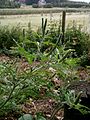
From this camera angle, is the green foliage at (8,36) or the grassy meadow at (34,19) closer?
the green foliage at (8,36)

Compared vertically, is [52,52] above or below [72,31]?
above

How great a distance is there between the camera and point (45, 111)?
5109mm

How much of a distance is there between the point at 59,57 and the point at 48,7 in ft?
48.5

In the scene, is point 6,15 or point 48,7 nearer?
point 6,15

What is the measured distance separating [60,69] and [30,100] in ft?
6.82

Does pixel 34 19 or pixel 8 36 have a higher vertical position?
pixel 8 36

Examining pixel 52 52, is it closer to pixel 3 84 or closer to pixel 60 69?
pixel 60 69

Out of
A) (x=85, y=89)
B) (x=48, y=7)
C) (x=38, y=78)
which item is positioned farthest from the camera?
(x=48, y=7)

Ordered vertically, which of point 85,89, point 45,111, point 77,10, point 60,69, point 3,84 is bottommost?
point 77,10

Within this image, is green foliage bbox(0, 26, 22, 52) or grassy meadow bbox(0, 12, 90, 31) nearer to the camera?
green foliage bbox(0, 26, 22, 52)

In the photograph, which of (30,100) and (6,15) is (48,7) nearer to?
(6,15)

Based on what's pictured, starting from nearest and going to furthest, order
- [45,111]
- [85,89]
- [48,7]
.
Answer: [85,89] < [45,111] < [48,7]

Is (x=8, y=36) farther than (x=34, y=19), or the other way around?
(x=34, y=19)

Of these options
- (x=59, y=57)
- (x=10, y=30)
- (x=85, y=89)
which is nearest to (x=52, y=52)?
(x=59, y=57)
